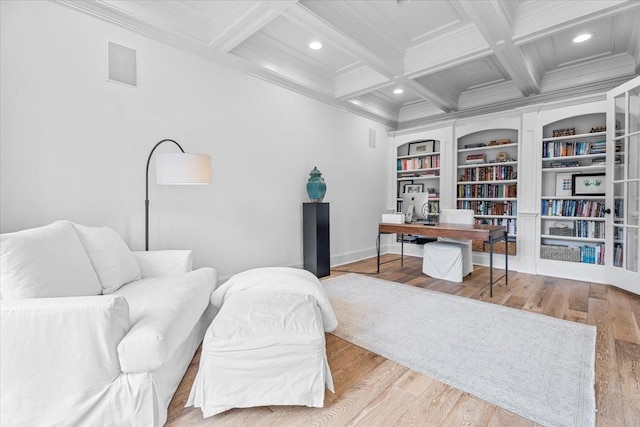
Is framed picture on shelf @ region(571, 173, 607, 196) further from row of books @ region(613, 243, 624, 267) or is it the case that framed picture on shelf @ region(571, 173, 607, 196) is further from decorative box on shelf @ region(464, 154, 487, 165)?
decorative box on shelf @ region(464, 154, 487, 165)

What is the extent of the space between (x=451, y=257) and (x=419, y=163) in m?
2.35

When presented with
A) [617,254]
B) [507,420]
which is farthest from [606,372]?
[617,254]

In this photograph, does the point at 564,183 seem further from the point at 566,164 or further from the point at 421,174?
the point at 421,174

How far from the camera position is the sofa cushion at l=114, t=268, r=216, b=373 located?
1.26 meters

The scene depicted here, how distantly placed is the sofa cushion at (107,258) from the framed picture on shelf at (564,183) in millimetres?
5297

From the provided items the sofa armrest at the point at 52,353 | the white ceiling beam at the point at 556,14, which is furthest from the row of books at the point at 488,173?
the sofa armrest at the point at 52,353

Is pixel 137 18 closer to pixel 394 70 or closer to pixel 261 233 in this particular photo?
pixel 261 233

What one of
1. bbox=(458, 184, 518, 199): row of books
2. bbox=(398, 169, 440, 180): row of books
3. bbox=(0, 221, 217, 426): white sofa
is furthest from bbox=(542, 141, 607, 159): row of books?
bbox=(0, 221, 217, 426): white sofa

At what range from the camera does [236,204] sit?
3.50 meters

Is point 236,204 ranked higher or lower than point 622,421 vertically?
higher

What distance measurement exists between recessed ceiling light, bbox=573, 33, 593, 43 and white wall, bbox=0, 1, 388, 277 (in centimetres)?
305

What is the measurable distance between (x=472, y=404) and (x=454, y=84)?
14.9ft

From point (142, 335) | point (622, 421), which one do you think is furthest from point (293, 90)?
point (622, 421)

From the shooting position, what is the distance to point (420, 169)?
5566 millimetres
